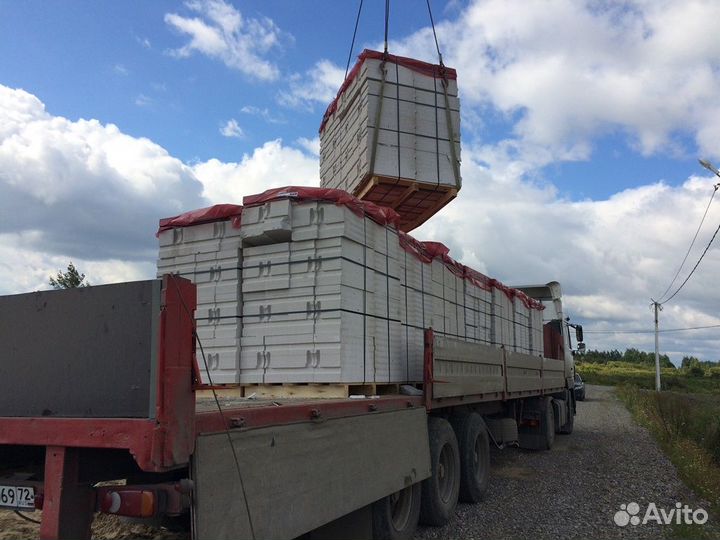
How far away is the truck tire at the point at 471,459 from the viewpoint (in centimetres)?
656

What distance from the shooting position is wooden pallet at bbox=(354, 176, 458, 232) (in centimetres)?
761

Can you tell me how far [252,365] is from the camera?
197 inches

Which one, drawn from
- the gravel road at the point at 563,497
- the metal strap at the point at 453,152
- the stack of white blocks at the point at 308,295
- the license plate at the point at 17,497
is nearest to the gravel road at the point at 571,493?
the gravel road at the point at 563,497

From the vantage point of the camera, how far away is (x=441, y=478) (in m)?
6.02

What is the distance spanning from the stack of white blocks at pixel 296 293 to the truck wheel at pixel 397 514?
97 centimetres

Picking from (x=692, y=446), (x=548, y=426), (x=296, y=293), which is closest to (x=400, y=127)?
(x=296, y=293)

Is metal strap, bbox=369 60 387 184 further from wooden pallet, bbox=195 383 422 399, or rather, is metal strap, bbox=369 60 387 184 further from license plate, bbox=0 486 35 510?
license plate, bbox=0 486 35 510

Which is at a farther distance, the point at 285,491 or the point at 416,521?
the point at 416,521

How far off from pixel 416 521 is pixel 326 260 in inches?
96.2

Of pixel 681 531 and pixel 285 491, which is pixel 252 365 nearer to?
pixel 285 491

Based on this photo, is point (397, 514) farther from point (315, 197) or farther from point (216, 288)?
point (315, 197)

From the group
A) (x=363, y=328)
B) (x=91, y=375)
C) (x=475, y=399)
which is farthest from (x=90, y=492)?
(x=475, y=399)

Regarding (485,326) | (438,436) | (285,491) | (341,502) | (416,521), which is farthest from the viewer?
(485,326)

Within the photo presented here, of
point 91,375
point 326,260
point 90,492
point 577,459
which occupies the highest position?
point 326,260
